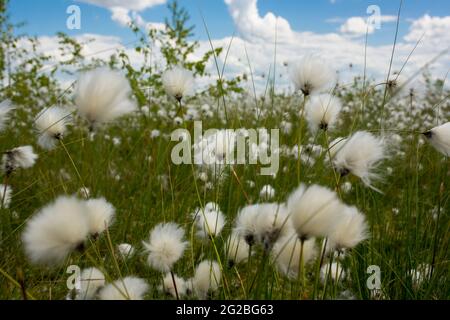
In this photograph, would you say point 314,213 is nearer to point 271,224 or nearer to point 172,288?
point 271,224

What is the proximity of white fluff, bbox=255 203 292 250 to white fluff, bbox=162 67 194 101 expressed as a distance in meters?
1.03

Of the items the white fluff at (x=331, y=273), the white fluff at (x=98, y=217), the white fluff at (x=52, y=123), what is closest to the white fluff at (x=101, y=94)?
the white fluff at (x=98, y=217)

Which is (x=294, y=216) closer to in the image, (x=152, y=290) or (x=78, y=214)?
(x=78, y=214)

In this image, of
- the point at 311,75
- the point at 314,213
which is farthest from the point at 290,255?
the point at 311,75

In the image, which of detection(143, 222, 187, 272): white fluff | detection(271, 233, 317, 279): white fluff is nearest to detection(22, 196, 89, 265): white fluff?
detection(143, 222, 187, 272): white fluff

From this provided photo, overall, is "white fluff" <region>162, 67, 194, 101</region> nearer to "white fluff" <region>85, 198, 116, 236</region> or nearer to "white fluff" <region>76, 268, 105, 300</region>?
"white fluff" <region>85, 198, 116, 236</region>

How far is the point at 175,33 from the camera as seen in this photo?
5750 millimetres

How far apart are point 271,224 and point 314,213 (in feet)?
0.53

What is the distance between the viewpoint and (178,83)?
2037 mm

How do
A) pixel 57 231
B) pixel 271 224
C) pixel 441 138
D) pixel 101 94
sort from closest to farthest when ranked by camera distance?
1. pixel 57 231
2. pixel 271 224
3. pixel 101 94
4. pixel 441 138

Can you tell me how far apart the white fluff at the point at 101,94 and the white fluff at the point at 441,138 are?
111cm

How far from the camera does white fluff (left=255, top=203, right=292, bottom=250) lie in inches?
43.4

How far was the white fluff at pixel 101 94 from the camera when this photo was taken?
1.36 m
